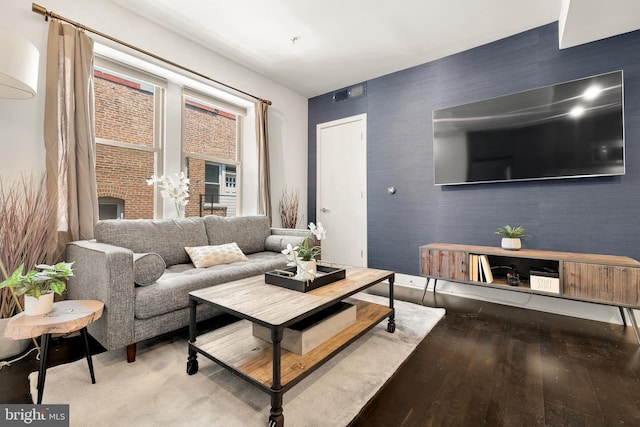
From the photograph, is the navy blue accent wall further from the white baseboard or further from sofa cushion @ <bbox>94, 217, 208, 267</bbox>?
sofa cushion @ <bbox>94, 217, 208, 267</bbox>

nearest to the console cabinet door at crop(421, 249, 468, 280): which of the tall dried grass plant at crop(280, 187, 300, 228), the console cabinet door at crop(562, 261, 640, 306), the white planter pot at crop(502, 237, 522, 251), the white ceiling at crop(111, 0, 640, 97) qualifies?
the white planter pot at crop(502, 237, 522, 251)

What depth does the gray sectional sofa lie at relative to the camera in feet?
5.50

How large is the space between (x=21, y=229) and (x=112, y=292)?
90cm

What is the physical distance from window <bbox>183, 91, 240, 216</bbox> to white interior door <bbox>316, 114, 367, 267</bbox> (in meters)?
1.33

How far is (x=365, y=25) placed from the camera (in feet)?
9.39

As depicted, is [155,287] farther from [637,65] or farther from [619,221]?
[637,65]

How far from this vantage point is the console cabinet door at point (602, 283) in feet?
6.76

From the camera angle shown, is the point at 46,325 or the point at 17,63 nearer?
the point at 46,325

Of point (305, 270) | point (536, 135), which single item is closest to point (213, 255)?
point (305, 270)

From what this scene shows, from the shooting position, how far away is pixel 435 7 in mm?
2580

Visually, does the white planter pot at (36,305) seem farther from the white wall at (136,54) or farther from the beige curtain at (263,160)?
the beige curtain at (263,160)

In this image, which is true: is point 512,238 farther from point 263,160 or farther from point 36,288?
point 36,288

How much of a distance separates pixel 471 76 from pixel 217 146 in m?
3.10

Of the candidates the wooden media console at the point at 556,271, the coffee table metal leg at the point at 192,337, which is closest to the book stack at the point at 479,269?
the wooden media console at the point at 556,271
